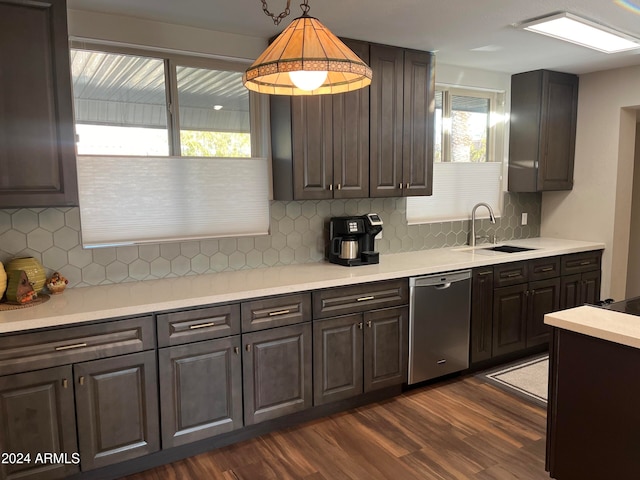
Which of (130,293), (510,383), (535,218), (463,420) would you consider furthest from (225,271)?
(535,218)

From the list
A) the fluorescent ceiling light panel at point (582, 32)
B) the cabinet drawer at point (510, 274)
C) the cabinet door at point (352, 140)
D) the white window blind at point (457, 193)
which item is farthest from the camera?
the white window blind at point (457, 193)

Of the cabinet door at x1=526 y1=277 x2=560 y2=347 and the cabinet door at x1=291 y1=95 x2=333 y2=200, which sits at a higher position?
the cabinet door at x1=291 y1=95 x2=333 y2=200

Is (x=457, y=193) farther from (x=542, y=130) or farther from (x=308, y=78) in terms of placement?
(x=308, y=78)

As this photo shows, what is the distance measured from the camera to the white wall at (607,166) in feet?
14.2

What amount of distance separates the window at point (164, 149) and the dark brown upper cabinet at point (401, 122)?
83cm

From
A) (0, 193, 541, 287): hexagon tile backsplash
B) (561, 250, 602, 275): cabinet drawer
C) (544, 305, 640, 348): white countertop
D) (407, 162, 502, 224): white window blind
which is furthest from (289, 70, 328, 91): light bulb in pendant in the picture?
(561, 250, 602, 275): cabinet drawer

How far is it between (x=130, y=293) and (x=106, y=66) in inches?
53.4

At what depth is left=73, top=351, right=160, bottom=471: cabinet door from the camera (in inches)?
90.7

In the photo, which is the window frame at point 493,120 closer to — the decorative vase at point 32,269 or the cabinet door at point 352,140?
the cabinet door at point 352,140

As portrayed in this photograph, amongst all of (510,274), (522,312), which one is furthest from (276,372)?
(522,312)

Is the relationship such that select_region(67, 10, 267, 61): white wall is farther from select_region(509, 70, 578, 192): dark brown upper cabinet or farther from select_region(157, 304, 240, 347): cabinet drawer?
select_region(509, 70, 578, 192): dark brown upper cabinet

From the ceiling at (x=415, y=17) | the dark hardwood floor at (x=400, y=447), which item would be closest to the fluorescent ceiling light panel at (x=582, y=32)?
the ceiling at (x=415, y=17)

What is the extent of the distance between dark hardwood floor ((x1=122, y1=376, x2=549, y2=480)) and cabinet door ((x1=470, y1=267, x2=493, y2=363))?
470 mm

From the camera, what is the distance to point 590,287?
174 inches
